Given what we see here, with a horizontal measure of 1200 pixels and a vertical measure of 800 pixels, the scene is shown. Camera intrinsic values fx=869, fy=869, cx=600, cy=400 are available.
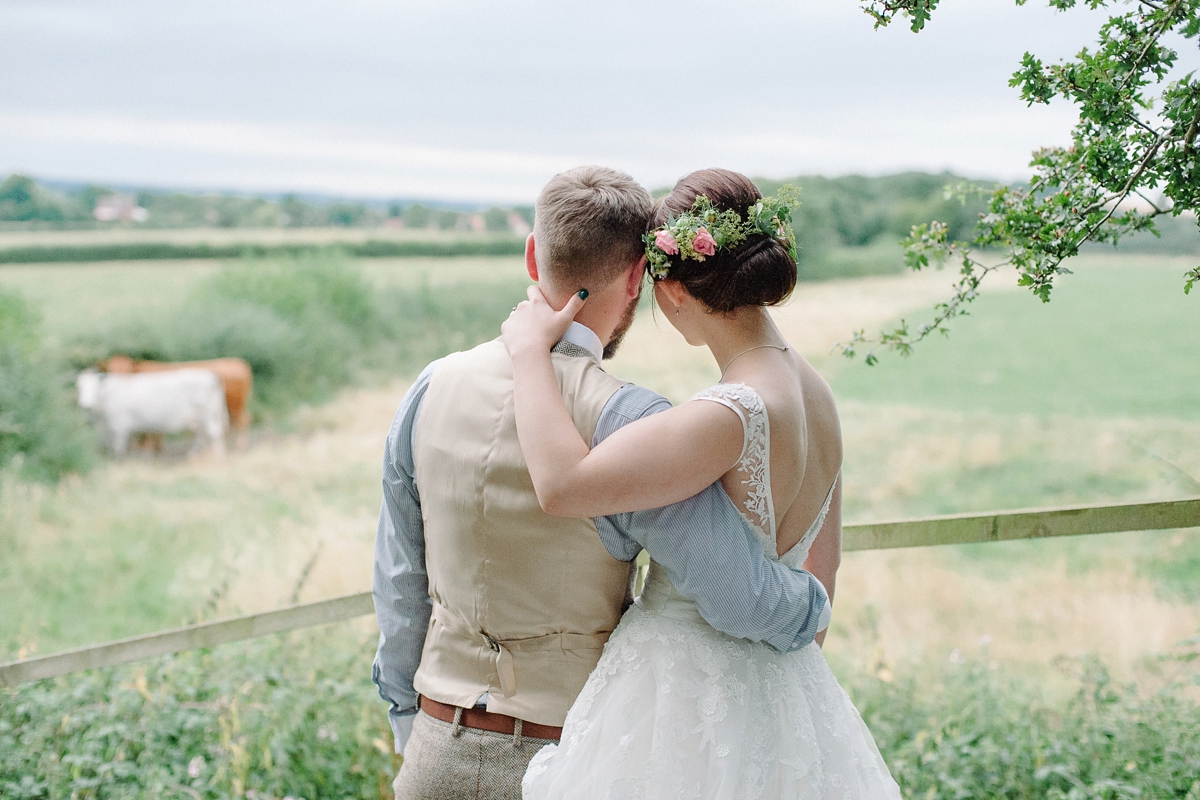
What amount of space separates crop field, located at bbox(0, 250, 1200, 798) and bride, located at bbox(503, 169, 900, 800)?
0.81 feet

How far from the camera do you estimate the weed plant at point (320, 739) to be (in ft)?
9.91

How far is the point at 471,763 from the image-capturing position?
1.70 m

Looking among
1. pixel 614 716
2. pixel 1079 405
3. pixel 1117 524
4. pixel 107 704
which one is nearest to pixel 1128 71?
pixel 1117 524

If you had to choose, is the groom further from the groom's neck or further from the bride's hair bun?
the bride's hair bun

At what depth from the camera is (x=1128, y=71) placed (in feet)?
6.61

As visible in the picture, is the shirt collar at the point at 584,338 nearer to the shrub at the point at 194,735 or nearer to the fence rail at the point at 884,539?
the fence rail at the point at 884,539

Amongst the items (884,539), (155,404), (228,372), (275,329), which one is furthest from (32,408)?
(884,539)

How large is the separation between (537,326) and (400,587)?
0.69 metres

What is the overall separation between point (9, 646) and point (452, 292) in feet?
60.9

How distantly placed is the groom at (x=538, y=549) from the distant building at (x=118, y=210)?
20174 millimetres

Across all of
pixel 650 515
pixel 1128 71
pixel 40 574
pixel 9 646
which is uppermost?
pixel 1128 71

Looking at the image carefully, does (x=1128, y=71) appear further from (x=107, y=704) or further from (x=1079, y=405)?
(x=1079, y=405)

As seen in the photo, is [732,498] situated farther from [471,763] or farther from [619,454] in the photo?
[471,763]

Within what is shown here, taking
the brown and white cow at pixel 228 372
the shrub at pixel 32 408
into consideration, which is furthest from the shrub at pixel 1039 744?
the brown and white cow at pixel 228 372
